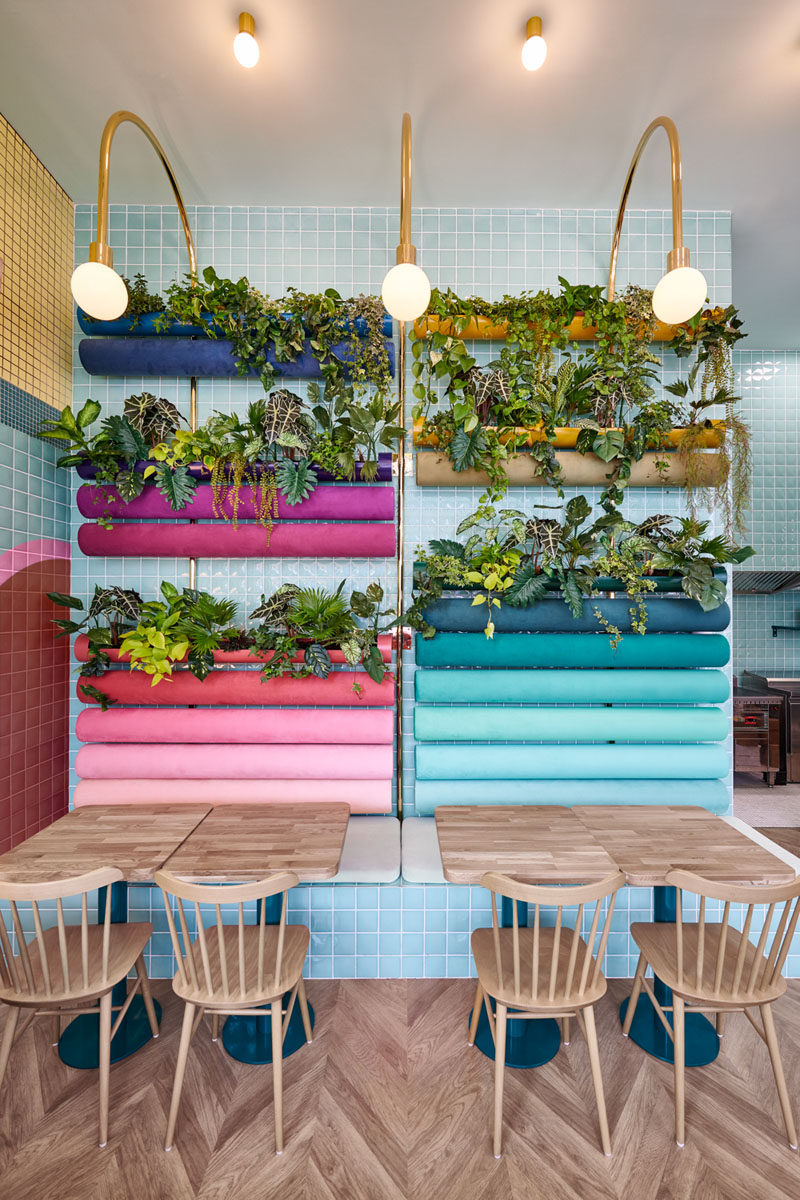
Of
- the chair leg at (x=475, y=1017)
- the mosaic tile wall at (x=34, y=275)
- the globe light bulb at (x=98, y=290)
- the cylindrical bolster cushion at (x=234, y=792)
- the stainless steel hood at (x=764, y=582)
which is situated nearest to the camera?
the globe light bulb at (x=98, y=290)

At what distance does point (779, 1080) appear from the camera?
6.97 ft

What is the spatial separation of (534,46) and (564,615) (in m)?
2.39

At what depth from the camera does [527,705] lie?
3475 millimetres

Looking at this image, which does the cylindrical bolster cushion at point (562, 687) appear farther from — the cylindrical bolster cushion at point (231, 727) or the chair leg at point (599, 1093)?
the chair leg at point (599, 1093)

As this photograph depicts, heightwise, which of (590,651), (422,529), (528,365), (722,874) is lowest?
(722,874)

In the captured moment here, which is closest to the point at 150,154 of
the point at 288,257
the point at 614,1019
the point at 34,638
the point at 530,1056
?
the point at 288,257

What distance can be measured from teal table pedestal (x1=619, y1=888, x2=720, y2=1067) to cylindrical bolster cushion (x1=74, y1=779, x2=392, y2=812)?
4.47 ft

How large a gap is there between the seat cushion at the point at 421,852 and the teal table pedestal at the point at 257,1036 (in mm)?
631

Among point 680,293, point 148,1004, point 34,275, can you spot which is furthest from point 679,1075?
point 34,275

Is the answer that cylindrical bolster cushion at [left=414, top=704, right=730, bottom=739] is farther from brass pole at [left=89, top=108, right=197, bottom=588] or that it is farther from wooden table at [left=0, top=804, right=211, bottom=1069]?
brass pole at [left=89, top=108, right=197, bottom=588]

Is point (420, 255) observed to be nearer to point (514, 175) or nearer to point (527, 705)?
point (514, 175)

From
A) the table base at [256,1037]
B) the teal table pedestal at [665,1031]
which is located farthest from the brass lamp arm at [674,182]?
the table base at [256,1037]

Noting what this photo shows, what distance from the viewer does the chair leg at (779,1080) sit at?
208 centimetres

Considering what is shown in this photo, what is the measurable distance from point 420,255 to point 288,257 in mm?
764
